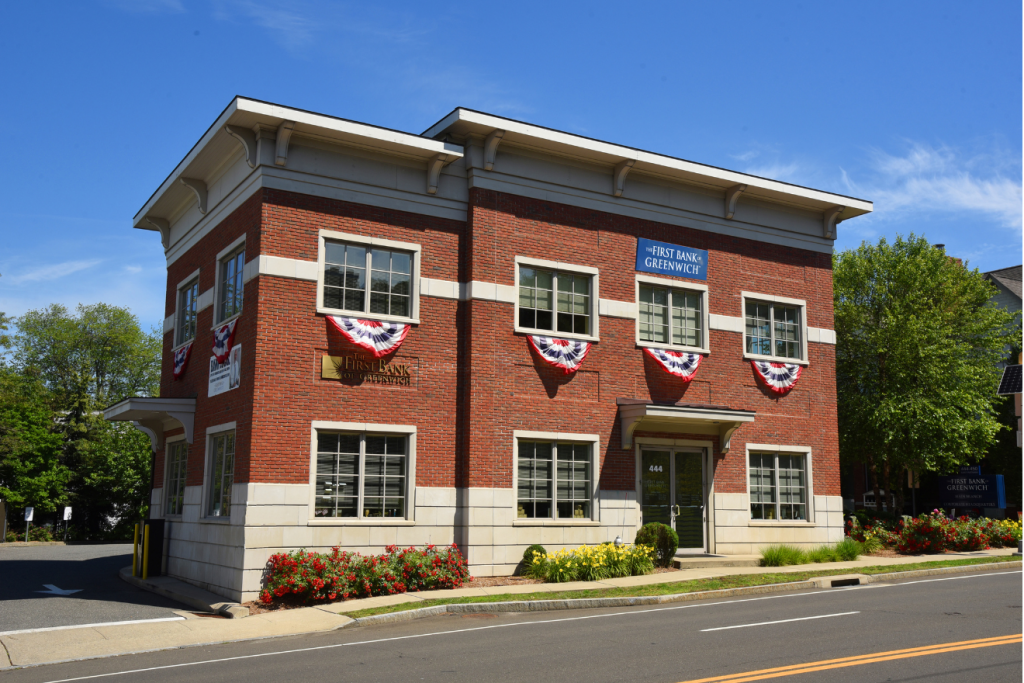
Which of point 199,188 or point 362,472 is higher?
point 199,188

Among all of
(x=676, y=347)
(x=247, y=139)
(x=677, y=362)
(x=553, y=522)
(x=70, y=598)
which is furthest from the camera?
(x=676, y=347)

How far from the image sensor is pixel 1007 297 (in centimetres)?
→ 4631

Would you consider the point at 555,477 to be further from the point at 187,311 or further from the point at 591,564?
the point at 187,311

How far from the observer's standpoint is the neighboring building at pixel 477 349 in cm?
1770

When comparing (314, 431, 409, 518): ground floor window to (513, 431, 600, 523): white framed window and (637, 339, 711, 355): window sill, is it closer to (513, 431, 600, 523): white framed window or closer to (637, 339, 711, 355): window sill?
(513, 431, 600, 523): white framed window

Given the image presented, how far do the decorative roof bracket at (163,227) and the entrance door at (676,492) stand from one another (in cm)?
1393

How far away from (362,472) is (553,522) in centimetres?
438

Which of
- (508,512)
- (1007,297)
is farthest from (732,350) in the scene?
(1007,297)

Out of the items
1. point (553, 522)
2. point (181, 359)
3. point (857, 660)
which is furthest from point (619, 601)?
point (181, 359)

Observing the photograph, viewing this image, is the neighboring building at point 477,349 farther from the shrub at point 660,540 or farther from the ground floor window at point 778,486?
the shrub at point 660,540

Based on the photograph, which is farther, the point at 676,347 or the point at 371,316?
the point at 676,347

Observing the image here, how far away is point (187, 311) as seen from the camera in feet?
73.8

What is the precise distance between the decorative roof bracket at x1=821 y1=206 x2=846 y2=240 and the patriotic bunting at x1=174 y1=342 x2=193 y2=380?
1669 centimetres

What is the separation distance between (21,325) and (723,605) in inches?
2398
